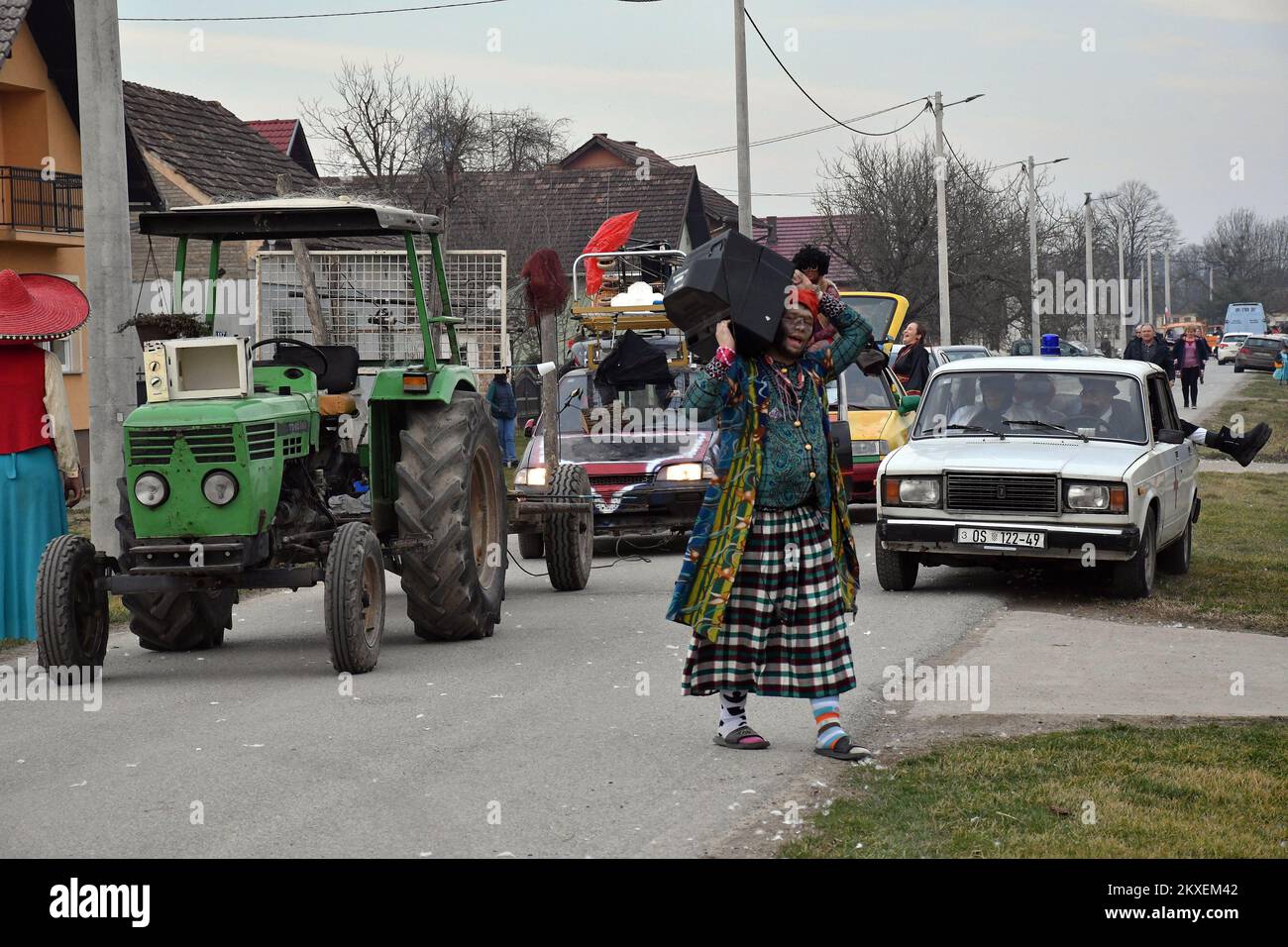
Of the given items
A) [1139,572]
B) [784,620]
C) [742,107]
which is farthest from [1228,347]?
[784,620]

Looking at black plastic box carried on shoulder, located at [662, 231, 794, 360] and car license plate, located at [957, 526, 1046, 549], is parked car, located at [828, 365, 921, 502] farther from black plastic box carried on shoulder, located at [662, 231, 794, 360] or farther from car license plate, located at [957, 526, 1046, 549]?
black plastic box carried on shoulder, located at [662, 231, 794, 360]

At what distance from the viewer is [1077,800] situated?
21.6 ft

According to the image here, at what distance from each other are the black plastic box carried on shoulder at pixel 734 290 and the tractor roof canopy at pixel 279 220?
3.34 meters

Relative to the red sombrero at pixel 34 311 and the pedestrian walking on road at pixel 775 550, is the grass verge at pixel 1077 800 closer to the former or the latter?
the pedestrian walking on road at pixel 775 550

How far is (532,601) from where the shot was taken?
13070 millimetres

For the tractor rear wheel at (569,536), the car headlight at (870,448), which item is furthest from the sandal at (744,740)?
the car headlight at (870,448)

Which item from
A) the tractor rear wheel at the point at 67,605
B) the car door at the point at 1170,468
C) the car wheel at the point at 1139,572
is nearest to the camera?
the tractor rear wheel at the point at 67,605

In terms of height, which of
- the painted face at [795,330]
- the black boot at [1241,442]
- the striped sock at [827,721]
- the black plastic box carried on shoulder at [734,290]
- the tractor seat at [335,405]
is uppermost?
the black plastic box carried on shoulder at [734,290]

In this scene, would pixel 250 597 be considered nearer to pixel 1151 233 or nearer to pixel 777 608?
pixel 777 608

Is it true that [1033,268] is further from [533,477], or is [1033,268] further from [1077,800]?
[1077,800]

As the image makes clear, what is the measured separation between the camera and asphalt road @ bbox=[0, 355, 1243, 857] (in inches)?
246

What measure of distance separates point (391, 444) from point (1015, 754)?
4.81m

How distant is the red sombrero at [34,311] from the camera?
34.2ft
